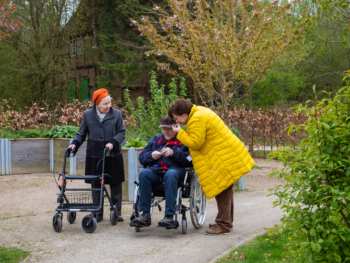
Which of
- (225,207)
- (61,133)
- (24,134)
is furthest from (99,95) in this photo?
(24,134)

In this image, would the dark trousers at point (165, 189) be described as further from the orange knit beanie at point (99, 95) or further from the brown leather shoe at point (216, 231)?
the orange knit beanie at point (99, 95)

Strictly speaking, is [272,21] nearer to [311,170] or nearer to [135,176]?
[135,176]

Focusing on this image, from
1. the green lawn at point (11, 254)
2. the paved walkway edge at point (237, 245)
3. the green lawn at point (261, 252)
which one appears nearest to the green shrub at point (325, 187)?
the green lawn at point (261, 252)

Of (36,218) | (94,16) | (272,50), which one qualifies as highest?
(94,16)

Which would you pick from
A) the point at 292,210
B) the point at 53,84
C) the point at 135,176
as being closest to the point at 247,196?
the point at 135,176

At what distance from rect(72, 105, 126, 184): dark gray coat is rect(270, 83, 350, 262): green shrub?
3.42m

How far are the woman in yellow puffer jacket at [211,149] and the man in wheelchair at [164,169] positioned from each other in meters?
0.34

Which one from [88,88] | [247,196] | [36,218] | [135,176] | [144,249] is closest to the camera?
[144,249]

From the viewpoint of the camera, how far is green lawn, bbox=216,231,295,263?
4045mm

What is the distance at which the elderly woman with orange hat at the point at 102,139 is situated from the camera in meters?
5.76

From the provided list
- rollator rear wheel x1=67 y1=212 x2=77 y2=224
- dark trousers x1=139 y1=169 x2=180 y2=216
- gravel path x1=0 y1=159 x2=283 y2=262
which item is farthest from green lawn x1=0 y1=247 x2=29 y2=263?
dark trousers x1=139 y1=169 x2=180 y2=216

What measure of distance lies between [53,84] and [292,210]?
20.3m

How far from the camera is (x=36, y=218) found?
20.2ft

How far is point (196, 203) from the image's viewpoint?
5.46m
